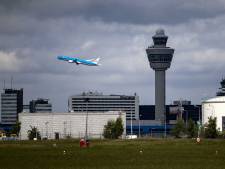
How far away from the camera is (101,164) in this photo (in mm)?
67562

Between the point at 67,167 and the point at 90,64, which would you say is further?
the point at 90,64

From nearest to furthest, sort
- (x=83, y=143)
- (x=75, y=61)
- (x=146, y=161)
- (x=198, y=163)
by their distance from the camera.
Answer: (x=198, y=163)
(x=146, y=161)
(x=83, y=143)
(x=75, y=61)

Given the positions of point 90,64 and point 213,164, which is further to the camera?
point 90,64

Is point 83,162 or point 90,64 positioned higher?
point 90,64

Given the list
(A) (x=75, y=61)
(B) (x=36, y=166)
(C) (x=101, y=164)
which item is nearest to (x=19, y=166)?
(B) (x=36, y=166)

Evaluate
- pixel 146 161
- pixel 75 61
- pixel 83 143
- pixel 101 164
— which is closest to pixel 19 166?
pixel 101 164

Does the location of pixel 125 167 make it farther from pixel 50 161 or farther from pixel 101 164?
pixel 50 161

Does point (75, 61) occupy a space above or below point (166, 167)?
above

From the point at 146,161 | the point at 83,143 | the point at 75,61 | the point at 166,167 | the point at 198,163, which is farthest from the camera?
the point at 75,61

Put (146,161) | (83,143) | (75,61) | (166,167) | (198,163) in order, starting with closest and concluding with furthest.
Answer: (166,167) → (198,163) → (146,161) → (83,143) → (75,61)

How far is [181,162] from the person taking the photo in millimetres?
68750

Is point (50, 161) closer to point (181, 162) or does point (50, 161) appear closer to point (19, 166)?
point (19, 166)

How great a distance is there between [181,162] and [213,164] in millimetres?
4438

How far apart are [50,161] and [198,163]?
576 inches
